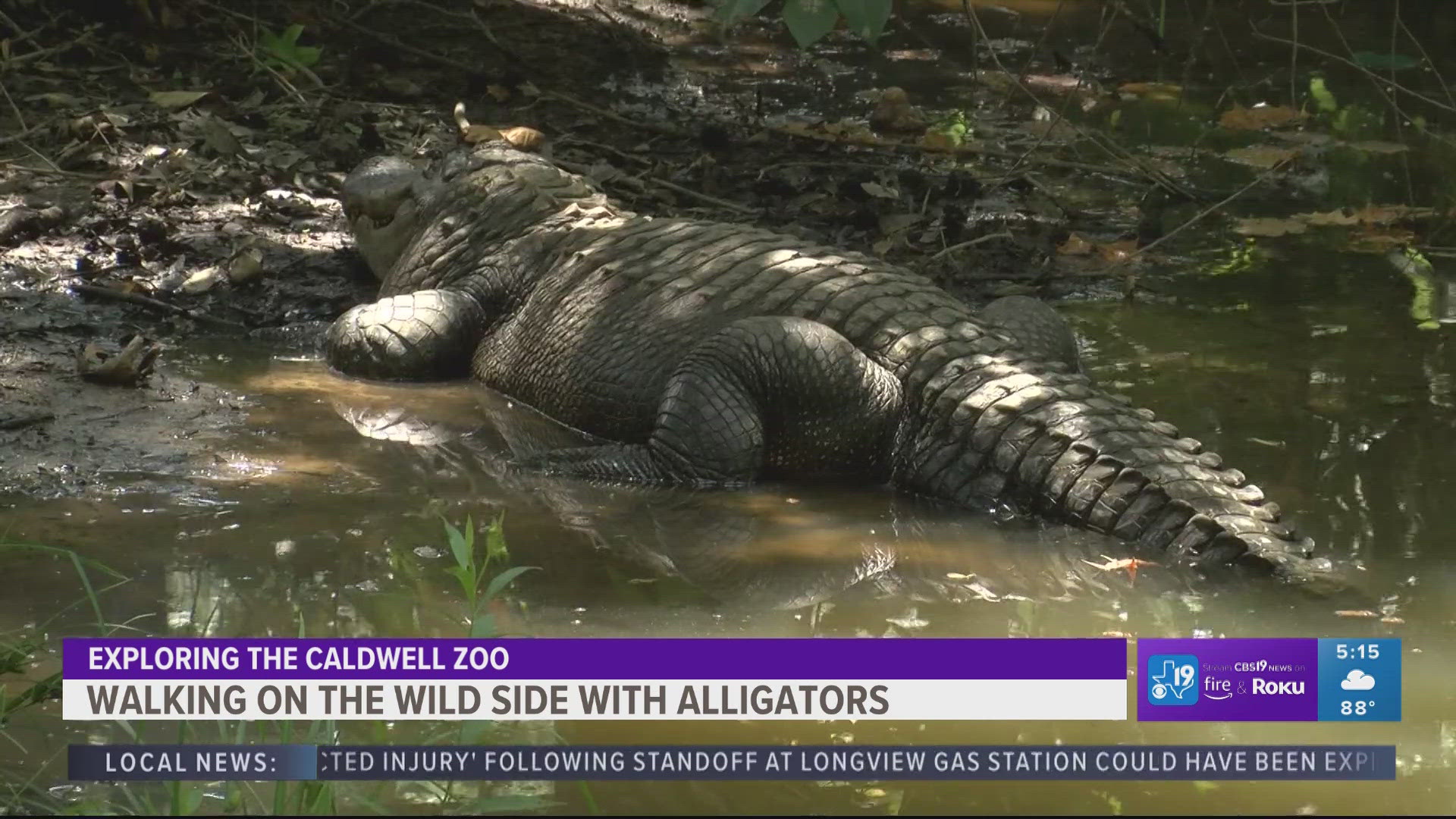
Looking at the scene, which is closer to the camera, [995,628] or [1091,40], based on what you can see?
[995,628]

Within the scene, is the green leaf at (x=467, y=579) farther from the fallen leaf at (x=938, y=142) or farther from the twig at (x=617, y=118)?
the fallen leaf at (x=938, y=142)

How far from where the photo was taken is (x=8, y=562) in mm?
3785

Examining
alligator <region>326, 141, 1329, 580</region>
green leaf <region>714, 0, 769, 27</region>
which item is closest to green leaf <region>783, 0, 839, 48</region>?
green leaf <region>714, 0, 769, 27</region>

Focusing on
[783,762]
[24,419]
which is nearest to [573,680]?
[783,762]

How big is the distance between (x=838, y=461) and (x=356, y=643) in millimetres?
1915

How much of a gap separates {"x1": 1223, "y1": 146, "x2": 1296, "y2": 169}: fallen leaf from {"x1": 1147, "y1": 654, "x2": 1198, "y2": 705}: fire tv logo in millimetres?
5334

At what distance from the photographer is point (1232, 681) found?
3.27 metres

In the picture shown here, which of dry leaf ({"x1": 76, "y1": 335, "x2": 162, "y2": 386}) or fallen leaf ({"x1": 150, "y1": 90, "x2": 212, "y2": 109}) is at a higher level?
fallen leaf ({"x1": 150, "y1": 90, "x2": 212, "y2": 109})

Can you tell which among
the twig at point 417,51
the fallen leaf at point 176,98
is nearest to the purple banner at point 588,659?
the fallen leaf at point 176,98

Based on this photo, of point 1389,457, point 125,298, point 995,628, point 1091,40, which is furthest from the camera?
point 1091,40

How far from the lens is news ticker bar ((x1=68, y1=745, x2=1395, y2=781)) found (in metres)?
2.77

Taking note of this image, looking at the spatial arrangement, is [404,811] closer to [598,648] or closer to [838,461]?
[598,648]

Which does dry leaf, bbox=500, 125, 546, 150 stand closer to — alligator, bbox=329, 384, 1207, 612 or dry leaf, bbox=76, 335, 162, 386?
dry leaf, bbox=76, 335, 162, 386

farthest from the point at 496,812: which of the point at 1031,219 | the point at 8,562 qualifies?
the point at 1031,219
